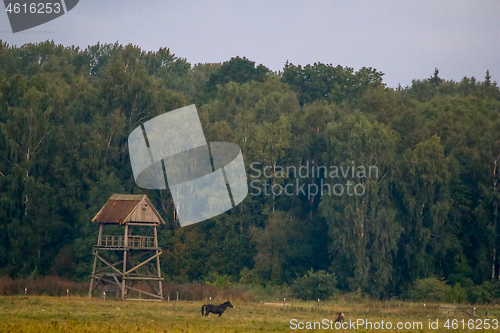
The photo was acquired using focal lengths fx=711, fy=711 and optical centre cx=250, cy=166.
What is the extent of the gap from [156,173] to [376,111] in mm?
21120

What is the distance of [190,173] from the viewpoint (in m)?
61.1

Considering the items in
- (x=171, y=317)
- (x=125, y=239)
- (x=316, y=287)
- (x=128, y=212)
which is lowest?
(x=316, y=287)

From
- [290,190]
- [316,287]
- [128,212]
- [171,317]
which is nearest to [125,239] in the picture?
[128,212]

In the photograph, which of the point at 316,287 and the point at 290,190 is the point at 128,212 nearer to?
the point at 316,287

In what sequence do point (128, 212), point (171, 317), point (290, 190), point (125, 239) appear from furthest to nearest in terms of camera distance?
point (290, 190) < point (125, 239) < point (128, 212) < point (171, 317)

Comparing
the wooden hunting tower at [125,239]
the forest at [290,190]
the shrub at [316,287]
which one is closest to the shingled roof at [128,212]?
the wooden hunting tower at [125,239]

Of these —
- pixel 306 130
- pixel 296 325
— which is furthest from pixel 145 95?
pixel 296 325

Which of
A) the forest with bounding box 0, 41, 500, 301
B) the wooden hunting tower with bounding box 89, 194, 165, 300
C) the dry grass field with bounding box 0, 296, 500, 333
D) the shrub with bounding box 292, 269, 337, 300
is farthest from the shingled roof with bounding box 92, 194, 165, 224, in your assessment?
the shrub with bounding box 292, 269, 337, 300

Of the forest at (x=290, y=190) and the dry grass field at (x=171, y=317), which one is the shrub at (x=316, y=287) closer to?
the forest at (x=290, y=190)

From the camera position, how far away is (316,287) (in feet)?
171

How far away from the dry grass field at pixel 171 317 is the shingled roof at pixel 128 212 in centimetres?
667

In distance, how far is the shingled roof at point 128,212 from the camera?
144ft

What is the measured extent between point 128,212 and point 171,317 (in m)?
14.0

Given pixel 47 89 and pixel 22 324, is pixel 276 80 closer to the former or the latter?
pixel 47 89
